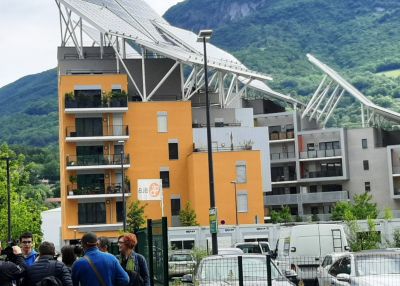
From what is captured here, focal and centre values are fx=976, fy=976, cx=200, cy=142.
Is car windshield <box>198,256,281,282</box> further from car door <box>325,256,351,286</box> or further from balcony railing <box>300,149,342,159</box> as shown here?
balcony railing <box>300,149,342,159</box>

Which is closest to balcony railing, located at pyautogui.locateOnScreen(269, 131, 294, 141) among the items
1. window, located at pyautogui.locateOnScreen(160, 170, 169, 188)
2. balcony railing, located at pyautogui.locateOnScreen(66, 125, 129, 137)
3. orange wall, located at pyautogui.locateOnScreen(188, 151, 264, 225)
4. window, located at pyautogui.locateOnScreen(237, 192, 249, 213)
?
orange wall, located at pyautogui.locateOnScreen(188, 151, 264, 225)

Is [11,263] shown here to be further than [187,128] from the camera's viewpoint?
No

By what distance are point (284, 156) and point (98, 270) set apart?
10144cm

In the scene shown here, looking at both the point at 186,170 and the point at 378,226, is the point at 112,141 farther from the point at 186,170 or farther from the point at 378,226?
the point at 378,226

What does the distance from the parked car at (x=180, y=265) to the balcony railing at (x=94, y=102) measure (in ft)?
139

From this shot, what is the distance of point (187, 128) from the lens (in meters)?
84.3

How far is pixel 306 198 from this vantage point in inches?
4277

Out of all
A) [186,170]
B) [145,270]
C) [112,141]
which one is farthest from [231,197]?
[145,270]

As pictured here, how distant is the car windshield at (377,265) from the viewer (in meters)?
19.5

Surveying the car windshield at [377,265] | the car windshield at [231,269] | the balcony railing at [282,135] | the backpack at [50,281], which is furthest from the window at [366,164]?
the backpack at [50,281]

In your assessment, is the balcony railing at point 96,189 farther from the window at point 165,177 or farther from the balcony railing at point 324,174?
the balcony railing at point 324,174

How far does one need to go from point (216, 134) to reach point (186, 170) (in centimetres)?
404

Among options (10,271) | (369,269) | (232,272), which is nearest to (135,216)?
(369,269)

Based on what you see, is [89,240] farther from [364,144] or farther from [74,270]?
[364,144]
